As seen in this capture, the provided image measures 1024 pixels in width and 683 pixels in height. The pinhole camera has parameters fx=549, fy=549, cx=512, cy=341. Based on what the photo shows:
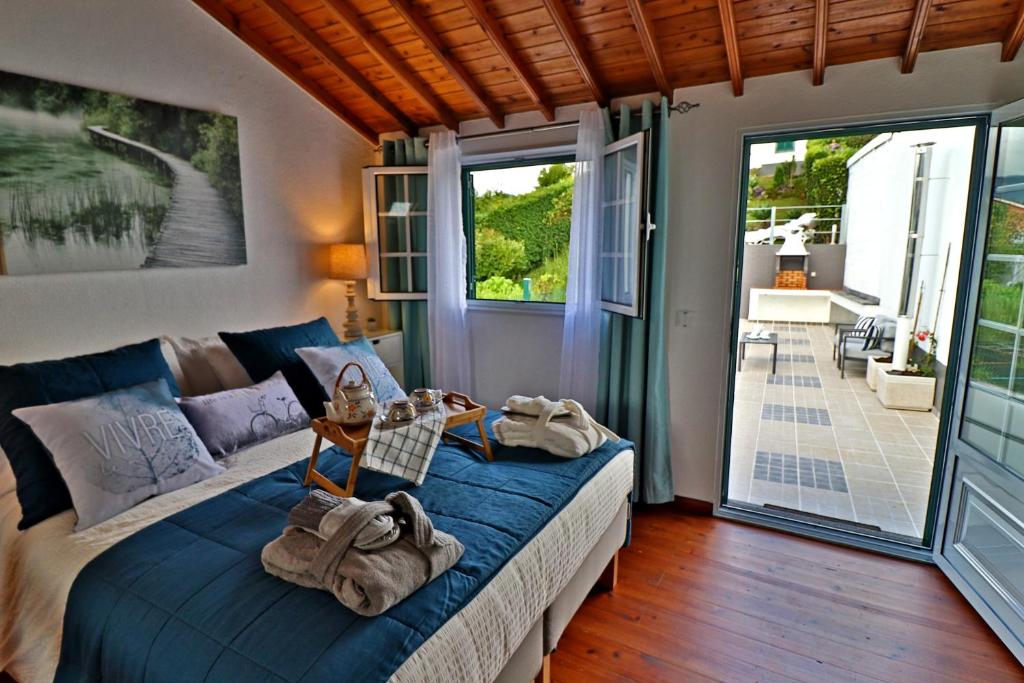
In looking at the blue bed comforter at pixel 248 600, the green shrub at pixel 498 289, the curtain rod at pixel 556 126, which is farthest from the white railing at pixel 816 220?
the blue bed comforter at pixel 248 600

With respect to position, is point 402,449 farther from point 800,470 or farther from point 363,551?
point 800,470

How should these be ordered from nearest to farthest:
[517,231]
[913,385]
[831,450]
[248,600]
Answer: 1. [248,600]
2. [517,231]
3. [831,450]
4. [913,385]

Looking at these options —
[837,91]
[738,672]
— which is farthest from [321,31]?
[738,672]

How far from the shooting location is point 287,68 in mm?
3262

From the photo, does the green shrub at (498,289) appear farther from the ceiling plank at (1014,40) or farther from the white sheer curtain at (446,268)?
the ceiling plank at (1014,40)

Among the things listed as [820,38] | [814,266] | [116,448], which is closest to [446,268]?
[116,448]

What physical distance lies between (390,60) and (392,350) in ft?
6.04

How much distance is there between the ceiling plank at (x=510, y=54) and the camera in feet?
8.20

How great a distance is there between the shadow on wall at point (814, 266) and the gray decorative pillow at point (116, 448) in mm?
8930

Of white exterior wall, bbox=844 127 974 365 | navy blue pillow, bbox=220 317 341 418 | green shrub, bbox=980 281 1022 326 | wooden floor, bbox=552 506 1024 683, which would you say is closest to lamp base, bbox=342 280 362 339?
navy blue pillow, bbox=220 317 341 418

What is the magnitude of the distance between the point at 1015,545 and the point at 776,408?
3.12 metres

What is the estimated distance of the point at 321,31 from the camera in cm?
296

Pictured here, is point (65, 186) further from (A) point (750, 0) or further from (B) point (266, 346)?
(A) point (750, 0)

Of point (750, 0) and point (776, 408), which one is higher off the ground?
point (750, 0)
